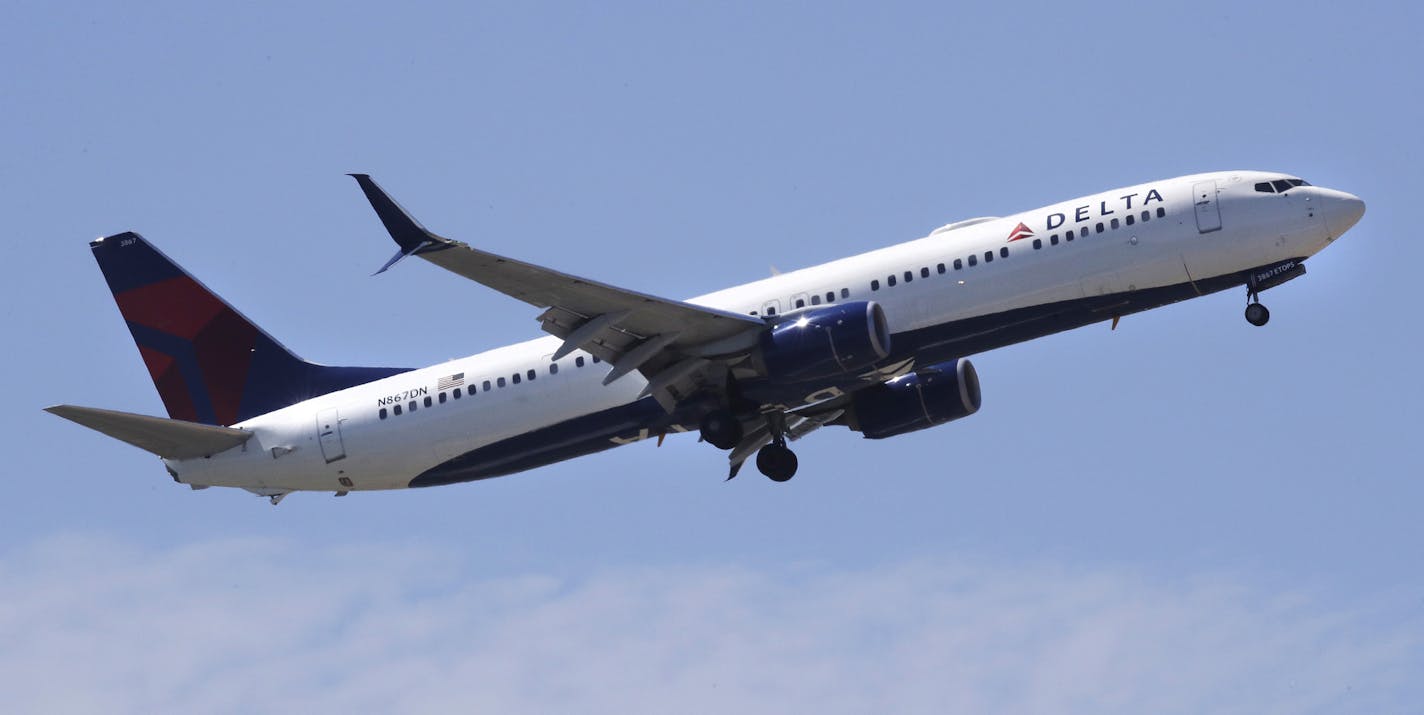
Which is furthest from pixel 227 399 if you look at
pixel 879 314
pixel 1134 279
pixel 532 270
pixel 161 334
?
pixel 1134 279

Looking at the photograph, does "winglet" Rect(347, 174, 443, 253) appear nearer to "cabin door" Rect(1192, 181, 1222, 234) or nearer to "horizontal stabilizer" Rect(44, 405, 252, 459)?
"horizontal stabilizer" Rect(44, 405, 252, 459)

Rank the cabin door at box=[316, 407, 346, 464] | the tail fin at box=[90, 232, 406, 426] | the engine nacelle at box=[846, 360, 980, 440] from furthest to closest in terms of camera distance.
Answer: the tail fin at box=[90, 232, 406, 426] < the engine nacelle at box=[846, 360, 980, 440] < the cabin door at box=[316, 407, 346, 464]

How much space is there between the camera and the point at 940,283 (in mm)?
44781

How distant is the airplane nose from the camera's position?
44094mm

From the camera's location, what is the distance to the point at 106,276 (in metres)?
56.1

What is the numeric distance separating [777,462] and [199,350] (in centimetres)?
1762

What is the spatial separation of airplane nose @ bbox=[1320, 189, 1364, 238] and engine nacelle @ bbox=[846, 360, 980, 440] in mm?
10830

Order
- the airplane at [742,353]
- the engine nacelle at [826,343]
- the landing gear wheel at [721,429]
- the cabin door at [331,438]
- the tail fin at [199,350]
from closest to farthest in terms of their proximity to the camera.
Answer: the engine nacelle at [826,343], the airplane at [742,353], the landing gear wheel at [721,429], the cabin door at [331,438], the tail fin at [199,350]

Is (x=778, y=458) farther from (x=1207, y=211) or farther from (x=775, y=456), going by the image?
(x=1207, y=211)

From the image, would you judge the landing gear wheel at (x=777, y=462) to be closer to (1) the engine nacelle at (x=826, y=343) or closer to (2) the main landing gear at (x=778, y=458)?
(2) the main landing gear at (x=778, y=458)

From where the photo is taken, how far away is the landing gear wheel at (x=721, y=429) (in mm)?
46656

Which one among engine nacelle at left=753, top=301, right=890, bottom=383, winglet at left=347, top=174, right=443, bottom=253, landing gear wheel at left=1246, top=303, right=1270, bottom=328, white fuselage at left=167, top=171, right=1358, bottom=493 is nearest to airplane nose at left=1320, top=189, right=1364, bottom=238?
white fuselage at left=167, top=171, right=1358, bottom=493

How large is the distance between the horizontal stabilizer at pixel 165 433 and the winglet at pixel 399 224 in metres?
11.0

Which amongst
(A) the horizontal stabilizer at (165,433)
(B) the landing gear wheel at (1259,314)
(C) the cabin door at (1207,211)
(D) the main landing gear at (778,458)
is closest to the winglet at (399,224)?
(A) the horizontal stabilizer at (165,433)
